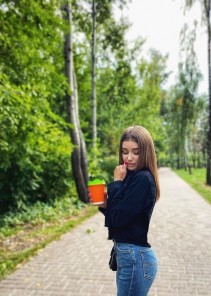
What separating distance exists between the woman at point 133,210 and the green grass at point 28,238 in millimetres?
3717

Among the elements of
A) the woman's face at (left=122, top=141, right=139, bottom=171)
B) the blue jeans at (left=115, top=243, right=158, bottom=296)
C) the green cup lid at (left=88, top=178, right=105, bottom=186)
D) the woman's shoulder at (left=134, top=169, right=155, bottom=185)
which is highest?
the woman's face at (left=122, top=141, right=139, bottom=171)

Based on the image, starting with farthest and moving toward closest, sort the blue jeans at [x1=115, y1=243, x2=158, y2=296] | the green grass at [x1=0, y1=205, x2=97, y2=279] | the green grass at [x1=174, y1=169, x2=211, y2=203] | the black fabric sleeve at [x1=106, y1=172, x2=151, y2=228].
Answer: the green grass at [x1=174, y1=169, x2=211, y2=203] < the green grass at [x1=0, y1=205, x2=97, y2=279] < the blue jeans at [x1=115, y1=243, x2=158, y2=296] < the black fabric sleeve at [x1=106, y1=172, x2=151, y2=228]

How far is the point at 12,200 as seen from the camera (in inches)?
431

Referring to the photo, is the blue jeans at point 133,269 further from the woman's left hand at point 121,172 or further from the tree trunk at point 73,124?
the tree trunk at point 73,124

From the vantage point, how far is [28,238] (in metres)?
8.30

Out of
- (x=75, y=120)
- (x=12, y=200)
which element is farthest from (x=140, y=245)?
(x=75, y=120)

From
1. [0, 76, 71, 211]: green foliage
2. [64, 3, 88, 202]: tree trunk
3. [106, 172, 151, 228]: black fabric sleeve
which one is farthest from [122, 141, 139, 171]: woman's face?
[64, 3, 88, 202]: tree trunk

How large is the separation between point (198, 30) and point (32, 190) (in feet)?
44.5

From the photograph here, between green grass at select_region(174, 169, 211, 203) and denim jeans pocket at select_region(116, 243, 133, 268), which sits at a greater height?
denim jeans pocket at select_region(116, 243, 133, 268)

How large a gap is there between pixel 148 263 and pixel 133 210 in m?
0.45

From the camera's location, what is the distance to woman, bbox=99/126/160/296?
234cm

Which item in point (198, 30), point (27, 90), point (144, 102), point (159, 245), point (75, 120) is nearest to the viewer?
point (159, 245)

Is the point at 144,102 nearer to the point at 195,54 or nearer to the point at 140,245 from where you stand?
the point at 195,54

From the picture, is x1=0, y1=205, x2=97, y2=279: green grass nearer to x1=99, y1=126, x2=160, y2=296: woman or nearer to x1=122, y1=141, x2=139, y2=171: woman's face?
x1=99, y1=126, x2=160, y2=296: woman
